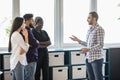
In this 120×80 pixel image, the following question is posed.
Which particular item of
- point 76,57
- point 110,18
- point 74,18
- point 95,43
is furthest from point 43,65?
point 110,18

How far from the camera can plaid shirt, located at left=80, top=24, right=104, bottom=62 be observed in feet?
14.3

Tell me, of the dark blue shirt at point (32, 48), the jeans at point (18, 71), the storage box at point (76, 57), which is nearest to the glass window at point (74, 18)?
the storage box at point (76, 57)

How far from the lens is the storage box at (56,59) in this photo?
5.18m

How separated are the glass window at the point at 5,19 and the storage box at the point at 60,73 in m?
1.17

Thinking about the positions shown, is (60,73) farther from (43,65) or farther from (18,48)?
(18,48)

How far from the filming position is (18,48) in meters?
3.94

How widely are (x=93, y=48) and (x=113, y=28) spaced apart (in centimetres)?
208

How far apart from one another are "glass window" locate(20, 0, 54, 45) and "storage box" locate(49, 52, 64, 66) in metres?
0.58

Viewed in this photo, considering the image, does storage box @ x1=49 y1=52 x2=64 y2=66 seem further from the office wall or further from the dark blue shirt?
the office wall

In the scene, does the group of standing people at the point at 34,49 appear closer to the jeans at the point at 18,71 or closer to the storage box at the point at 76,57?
the jeans at the point at 18,71

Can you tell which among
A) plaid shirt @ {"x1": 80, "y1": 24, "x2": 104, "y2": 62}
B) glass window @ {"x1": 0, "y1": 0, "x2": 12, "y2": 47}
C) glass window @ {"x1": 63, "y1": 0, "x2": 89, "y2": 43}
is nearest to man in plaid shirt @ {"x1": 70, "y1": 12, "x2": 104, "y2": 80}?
plaid shirt @ {"x1": 80, "y1": 24, "x2": 104, "y2": 62}

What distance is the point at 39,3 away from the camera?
5512mm

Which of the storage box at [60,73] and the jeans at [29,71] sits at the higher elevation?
the jeans at [29,71]

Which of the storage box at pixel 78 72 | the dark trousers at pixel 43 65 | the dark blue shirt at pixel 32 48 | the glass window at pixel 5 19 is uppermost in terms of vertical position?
the glass window at pixel 5 19
